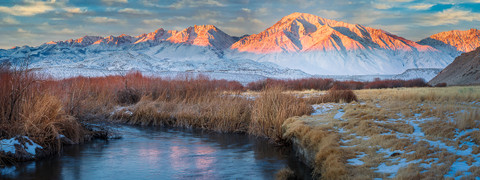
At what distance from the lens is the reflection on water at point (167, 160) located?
355 inches

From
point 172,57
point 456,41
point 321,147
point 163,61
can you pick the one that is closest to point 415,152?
point 321,147

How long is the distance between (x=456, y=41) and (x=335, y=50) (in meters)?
79.9

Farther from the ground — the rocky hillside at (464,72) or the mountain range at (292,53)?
the mountain range at (292,53)

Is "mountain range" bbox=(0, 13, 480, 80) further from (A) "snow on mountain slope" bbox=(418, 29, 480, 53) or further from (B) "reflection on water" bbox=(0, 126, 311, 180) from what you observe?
(B) "reflection on water" bbox=(0, 126, 311, 180)

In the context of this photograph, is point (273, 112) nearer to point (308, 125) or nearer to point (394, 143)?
point (308, 125)

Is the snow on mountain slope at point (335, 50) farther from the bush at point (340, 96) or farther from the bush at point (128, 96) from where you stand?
the bush at point (340, 96)

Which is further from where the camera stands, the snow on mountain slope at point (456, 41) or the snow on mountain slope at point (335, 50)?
the snow on mountain slope at point (456, 41)

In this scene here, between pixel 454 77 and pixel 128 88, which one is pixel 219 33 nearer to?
pixel 454 77

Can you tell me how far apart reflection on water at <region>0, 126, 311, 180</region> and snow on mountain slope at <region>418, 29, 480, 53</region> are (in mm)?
160371

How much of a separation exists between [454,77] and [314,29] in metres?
101

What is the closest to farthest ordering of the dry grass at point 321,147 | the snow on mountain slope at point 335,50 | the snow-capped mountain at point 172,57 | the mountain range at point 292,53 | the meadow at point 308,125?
the meadow at point 308,125, the dry grass at point 321,147, the snow-capped mountain at point 172,57, the mountain range at point 292,53, the snow on mountain slope at point 335,50

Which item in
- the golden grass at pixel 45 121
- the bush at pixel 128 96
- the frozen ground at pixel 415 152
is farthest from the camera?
the bush at pixel 128 96

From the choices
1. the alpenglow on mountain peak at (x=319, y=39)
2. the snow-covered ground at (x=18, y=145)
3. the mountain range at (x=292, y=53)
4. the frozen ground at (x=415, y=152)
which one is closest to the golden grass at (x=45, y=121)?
the snow-covered ground at (x=18, y=145)

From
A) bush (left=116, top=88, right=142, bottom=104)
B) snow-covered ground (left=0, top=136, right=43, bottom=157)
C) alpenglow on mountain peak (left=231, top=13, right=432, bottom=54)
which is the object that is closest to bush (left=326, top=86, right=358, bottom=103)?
bush (left=116, top=88, right=142, bottom=104)
